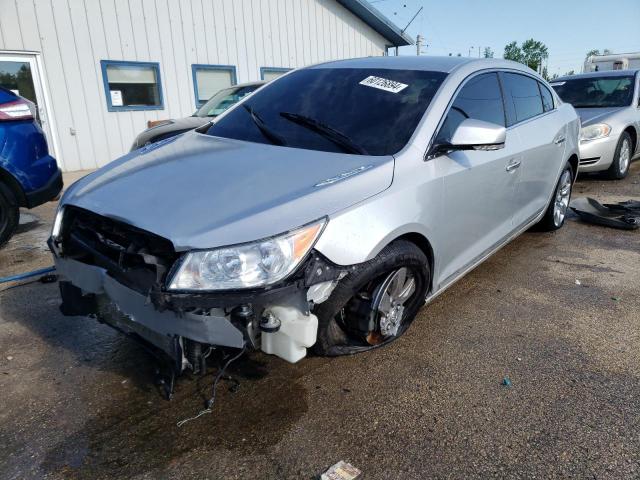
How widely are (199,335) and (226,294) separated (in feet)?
0.72

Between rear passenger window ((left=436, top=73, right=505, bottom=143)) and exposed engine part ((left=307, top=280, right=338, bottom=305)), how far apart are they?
1140 millimetres

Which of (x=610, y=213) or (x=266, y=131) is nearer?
(x=266, y=131)

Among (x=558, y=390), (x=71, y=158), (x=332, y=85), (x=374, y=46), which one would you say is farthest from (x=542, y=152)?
(x=374, y=46)

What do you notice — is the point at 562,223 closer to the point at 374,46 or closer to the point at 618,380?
the point at 618,380

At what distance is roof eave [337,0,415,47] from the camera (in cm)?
1328

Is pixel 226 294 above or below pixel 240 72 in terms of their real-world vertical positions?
below

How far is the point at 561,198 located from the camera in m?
5.12

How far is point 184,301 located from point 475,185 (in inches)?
77.5

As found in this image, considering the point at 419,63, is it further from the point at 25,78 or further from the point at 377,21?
the point at 377,21

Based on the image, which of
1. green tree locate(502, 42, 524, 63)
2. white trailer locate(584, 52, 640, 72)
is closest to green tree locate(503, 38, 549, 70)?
green tree locate(502, 42, 524, 63)

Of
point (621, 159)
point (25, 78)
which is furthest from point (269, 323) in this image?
point (25, 78)

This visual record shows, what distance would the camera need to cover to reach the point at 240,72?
11906 mm

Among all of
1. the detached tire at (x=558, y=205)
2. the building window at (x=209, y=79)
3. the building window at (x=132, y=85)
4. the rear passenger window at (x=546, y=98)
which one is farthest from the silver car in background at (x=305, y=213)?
the building window at (x=209, y=79)

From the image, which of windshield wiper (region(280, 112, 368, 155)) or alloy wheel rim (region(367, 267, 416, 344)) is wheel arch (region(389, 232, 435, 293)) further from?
windshield wiper (region(280, 112, 368, 155))
